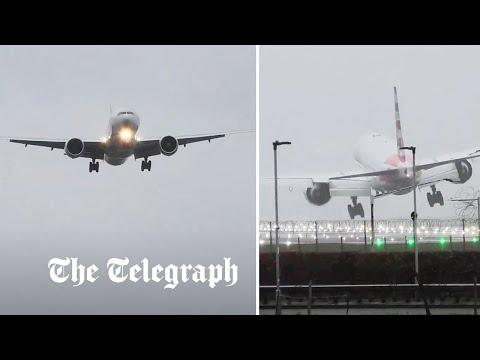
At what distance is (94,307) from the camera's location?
28.7 meters

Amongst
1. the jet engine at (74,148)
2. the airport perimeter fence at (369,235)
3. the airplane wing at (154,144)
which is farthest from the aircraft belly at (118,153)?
the airport perimeter fence at (369,235)

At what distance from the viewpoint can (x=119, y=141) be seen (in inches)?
1220

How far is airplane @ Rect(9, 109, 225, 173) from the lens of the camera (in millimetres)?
29859

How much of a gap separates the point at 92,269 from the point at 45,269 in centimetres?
96

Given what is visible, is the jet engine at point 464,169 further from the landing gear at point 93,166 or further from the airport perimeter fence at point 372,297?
the landing gear at point 93,166

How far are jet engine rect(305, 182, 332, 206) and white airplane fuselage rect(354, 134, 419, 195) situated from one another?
913 millimetres

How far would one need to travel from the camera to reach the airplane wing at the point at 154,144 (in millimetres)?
30031

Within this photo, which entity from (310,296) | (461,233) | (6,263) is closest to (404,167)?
(461,233)

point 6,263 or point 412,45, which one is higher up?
point 412,45

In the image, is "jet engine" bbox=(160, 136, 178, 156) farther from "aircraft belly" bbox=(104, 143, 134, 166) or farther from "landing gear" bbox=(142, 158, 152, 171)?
"aircraft belly" bbox=(104, 143, 134, 166)
